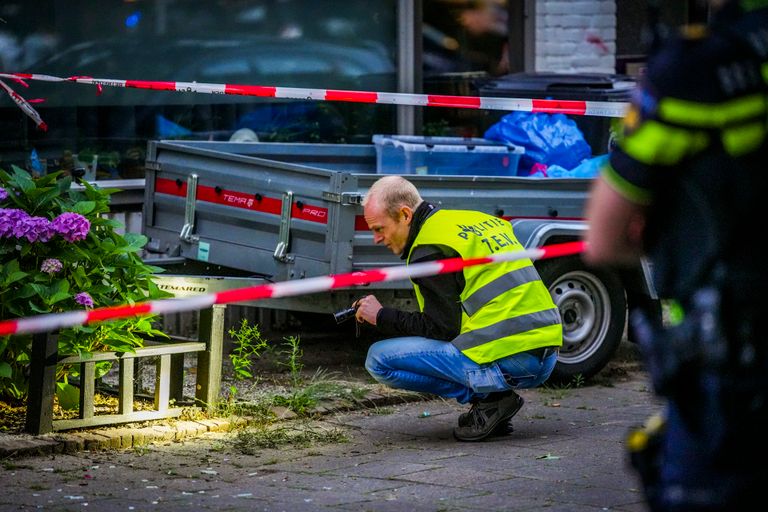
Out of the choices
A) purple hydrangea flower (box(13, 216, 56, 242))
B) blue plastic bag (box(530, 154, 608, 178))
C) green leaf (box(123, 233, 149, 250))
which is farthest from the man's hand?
blue plastic bag (box(530, 154, 608, 178))

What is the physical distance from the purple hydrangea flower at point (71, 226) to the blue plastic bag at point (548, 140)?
370cm

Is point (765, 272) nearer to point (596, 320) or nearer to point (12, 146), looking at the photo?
point (596, 320)

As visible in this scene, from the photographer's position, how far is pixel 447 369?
5840 millimetres

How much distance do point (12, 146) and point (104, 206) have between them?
116 inches

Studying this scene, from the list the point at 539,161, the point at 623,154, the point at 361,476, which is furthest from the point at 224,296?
the point at 539,161

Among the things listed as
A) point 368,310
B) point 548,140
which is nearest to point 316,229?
point 368,310

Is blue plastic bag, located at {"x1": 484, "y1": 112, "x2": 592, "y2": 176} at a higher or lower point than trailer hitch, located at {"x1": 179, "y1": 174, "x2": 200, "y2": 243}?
higher

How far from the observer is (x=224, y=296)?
181 inches

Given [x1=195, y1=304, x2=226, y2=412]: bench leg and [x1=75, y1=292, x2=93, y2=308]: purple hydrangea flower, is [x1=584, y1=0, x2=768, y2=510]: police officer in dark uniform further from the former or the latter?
[x1=195, y1=304, x2=226, y2=412]: bench leg

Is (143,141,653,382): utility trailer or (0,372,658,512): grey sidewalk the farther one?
(143,141,653,382): utility trailer

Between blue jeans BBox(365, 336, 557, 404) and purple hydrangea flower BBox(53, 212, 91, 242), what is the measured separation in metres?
1.42

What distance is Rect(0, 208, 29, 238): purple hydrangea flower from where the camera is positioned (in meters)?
5.76

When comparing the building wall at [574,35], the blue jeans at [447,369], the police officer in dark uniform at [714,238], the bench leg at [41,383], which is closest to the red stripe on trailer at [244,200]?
the blue jeans at [447,369]

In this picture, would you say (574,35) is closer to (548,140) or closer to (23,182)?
(548,140)
